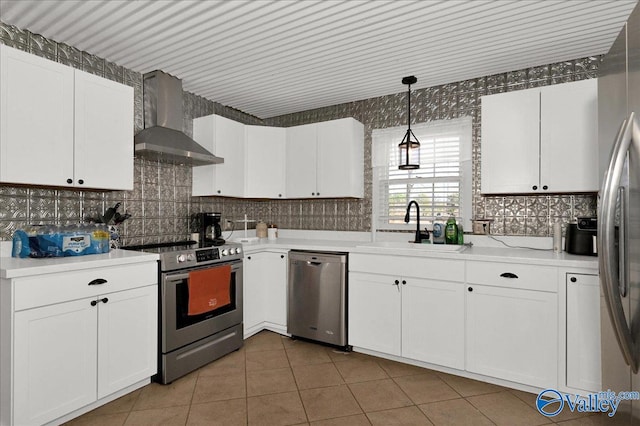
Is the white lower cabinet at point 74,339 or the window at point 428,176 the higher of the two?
the window at point 428,176

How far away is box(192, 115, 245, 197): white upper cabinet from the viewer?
137 inches

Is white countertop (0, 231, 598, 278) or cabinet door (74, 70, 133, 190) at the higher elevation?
cabinet door (74, 70, 133, 190)

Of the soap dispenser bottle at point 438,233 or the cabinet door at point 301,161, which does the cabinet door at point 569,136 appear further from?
the cabinet door at point 301,161

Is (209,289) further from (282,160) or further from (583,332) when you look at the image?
(583,332)

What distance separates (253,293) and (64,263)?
1.68 metres

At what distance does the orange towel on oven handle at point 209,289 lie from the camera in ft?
8.70

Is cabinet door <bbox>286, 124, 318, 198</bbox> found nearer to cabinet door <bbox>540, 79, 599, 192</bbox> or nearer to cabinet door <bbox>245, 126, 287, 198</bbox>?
cabinet door <bbox>245, 126, 287, 198</bbox>

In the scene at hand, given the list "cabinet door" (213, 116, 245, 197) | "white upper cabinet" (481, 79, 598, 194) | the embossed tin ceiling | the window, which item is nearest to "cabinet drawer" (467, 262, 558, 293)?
"white upper cabinet" (481, 79, 598, 194)

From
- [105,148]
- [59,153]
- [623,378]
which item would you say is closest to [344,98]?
[105,148]

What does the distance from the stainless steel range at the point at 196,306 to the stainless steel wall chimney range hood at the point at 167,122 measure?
31.5 inches

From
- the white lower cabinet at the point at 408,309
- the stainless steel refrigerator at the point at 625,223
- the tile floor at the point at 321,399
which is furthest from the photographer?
the white lower cabinet at the point at 408,309

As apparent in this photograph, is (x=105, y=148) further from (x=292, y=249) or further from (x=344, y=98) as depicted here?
(x=344, y=98)

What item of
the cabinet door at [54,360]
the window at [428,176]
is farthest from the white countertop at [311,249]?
the window at [428,176]

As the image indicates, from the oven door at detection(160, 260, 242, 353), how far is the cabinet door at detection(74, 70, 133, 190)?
2.75 feet
